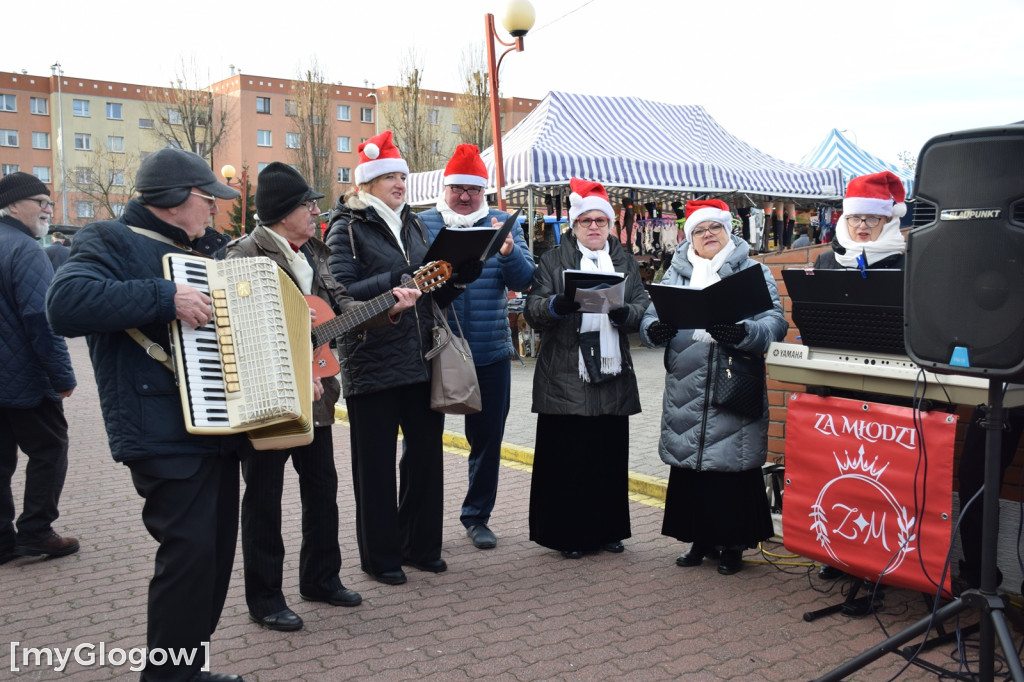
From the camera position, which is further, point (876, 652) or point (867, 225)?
point (867, 225)

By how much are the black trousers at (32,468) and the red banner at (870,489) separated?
14.1 feet

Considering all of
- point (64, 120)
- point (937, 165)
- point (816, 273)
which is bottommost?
point (816, 273)

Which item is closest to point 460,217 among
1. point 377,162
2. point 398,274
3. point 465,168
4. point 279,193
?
point 465,168

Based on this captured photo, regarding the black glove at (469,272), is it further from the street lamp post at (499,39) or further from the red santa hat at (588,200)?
the street lamp post at (499,39)

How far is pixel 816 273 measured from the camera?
13.5 ft

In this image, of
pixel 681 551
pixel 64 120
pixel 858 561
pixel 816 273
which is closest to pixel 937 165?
pixel 816 273

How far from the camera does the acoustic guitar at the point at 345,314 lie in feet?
13.7

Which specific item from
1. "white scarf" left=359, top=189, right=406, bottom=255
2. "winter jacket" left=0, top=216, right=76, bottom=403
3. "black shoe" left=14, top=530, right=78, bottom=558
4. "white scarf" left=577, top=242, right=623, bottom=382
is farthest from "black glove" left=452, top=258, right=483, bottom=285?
"black shoe" left=14, top=530, right=78, bottom=558

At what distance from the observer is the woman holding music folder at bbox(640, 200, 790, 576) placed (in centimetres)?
472

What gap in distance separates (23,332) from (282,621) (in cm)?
248

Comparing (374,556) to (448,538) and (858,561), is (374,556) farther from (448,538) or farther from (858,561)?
(858,561)

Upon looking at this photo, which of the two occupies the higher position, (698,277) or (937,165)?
(937,165)

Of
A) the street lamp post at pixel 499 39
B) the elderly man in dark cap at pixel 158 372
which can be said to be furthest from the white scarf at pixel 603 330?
the street lamp post at pixel 499 39

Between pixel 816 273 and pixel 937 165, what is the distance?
1.08 metres
